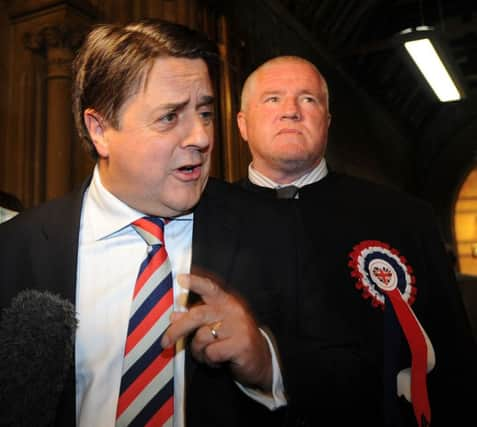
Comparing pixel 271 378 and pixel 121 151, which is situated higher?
pixel 121 151

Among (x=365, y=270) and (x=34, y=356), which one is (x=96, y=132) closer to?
(x=34, y=356)

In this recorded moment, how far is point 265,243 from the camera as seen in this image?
1145 millimetres

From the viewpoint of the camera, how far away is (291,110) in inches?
83.0

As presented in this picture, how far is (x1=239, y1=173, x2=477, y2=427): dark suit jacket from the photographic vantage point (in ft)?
3.17

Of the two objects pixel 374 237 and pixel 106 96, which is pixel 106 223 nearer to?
pixel 106 96

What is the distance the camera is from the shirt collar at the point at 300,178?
2.17 meters

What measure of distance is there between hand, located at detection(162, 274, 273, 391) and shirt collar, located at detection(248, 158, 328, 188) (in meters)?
1.32

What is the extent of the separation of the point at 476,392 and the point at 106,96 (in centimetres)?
163

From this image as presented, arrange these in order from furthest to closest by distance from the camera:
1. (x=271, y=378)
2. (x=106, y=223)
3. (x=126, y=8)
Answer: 1. (x=126, y=8)
2. (x=106, y=223)
3. (x=271, y=378)

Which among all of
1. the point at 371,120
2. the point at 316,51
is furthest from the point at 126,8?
the point at 371,120

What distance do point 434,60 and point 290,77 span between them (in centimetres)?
300

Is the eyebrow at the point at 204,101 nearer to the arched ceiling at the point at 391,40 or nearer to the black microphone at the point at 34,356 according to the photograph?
the black microphone at the point at 34,356

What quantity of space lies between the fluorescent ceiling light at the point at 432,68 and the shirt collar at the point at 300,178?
2383 millimetres

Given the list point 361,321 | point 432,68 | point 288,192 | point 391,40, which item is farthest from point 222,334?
point 432,68
